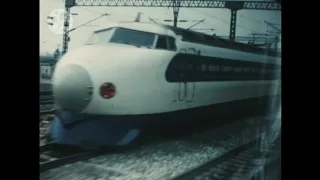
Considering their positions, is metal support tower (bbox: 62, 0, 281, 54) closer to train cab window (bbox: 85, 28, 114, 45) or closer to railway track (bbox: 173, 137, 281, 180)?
train cab window (bbox: 85, 28, 114, 45)

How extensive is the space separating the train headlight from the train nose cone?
0.05m

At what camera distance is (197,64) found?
2.07 meters

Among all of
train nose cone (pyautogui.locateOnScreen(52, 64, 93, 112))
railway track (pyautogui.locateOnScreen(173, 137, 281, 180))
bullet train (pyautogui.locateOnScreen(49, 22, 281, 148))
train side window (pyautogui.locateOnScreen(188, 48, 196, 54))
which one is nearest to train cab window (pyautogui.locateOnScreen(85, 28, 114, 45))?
bullet train (pyautogui.locateOnScreen(49, 22, 281, 148))

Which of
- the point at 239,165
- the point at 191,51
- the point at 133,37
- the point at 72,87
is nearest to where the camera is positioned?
the point at 72,87

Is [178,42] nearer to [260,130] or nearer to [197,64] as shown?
[197,64]

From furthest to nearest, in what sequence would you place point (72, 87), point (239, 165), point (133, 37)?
point (239, 165), point (133, 37), point (72, 87)

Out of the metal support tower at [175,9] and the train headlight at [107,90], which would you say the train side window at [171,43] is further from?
the train headlight at [107,90]

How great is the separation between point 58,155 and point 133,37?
0.60 m

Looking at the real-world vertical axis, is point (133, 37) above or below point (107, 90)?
above

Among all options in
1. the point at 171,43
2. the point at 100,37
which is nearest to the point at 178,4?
the point at 171,43

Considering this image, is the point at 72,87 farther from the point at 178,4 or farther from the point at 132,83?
the point at 178,4

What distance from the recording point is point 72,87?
184 cm

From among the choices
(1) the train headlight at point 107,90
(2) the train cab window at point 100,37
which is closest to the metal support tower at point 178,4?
(2) the train cab window at point 100,37

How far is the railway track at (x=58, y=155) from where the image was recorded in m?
1.86
